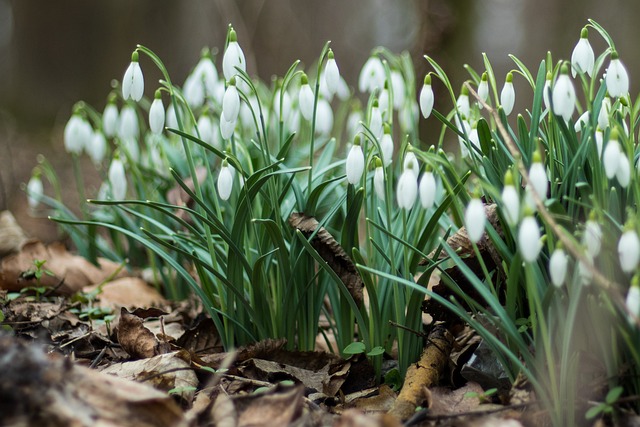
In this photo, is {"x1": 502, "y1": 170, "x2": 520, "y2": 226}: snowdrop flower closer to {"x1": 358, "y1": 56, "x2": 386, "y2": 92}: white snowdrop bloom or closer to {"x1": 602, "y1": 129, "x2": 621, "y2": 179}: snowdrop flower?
{"x1": 602, "y1": 129, "x2": 621, "y2": 179}: snowdrop flower

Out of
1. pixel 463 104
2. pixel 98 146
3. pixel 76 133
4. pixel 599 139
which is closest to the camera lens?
pixel 599 139

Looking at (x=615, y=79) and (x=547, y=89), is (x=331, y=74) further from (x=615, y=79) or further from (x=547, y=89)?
(x=615, y=79)

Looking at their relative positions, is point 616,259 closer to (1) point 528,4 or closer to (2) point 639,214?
(2) point 639,214

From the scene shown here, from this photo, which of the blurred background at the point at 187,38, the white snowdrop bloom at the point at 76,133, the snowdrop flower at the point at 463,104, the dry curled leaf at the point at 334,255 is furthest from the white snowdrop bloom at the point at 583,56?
the blurred background at the point at 187,38

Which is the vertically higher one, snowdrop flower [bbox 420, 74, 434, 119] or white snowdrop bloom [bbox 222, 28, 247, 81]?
white snowdrop bloom [bbox 222, 28, 247, 81]

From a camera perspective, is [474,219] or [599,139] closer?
[474,219]

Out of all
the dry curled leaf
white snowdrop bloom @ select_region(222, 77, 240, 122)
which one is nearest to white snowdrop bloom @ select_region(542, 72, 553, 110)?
the dry curled leaf

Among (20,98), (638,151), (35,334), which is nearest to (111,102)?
(35,334)

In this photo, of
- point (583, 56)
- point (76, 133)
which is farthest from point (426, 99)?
point (76, 133)
